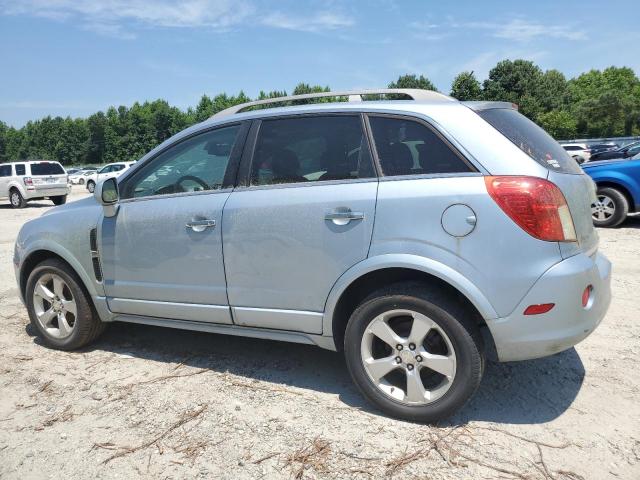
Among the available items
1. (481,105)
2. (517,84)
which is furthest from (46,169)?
(517,84)

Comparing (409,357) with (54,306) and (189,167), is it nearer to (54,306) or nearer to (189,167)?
(189,167)

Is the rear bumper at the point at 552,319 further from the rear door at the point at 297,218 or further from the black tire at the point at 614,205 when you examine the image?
the black tire at the point at 614,205

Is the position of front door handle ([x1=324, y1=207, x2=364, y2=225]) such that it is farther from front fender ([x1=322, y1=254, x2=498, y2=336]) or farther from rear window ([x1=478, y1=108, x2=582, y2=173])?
rear window ([x1=478, y1=108, x2=582, y2=173])

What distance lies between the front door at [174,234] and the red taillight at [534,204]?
171cm

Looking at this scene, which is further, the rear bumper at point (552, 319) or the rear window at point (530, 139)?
the rear window at point (530, 139)

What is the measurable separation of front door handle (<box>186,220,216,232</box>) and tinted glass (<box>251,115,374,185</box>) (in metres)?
0.37

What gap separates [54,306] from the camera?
4215 mm

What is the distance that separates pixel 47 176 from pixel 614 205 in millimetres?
18461

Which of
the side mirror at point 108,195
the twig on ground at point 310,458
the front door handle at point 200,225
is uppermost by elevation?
the side mirror at point 108,195

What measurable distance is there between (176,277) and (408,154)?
5.75 feet

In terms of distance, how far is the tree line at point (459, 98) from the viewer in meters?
56.7

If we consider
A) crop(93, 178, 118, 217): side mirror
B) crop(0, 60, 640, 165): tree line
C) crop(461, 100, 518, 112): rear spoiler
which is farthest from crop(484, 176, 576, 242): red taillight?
crop(0, 60, 640, 165): tree line

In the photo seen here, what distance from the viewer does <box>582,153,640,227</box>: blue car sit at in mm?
8516

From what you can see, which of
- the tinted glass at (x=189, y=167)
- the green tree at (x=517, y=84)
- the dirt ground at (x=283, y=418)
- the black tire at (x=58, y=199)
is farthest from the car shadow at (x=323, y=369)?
the green tree at (x=517, y=84)
